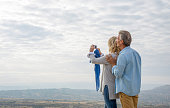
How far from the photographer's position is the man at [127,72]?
576 centimetres

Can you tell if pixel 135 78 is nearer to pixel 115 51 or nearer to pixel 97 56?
pixel 115 51

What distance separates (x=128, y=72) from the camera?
5844 mm

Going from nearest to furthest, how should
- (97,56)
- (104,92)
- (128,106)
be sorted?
(128,106) → (104,92) → (97,56)

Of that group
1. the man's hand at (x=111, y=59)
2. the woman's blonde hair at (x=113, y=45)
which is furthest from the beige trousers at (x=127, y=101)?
the woman's blonde hair at (x=113, y=45)

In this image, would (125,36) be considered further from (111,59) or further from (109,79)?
(109,79)

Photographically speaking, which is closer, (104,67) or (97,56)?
(104,67)

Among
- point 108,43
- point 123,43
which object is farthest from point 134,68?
point 108,43

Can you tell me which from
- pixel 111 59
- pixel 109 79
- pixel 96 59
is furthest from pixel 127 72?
pixel 96 59

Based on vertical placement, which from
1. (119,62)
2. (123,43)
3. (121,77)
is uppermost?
(123,43)

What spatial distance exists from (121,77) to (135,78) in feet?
1.23

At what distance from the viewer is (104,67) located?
22.1 feet

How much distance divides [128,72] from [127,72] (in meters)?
0.03

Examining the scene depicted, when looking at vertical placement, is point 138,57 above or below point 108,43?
below

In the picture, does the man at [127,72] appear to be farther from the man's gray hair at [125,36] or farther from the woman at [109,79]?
the woman at [109,79]
